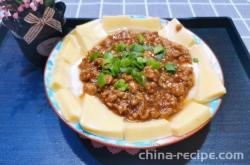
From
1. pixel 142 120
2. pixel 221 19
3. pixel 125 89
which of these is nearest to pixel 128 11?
pixel 221 19

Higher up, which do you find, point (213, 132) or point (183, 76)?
point (183, 76)

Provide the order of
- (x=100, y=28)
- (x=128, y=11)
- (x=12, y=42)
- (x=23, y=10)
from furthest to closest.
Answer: (x=128, y=11) → (x=12, y=42) → (x=100, y=28) → (x=23, y=10)

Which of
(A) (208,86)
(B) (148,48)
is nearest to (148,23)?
(B) (148,48)

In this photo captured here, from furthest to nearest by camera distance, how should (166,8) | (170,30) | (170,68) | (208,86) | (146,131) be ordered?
(166,8) < (170,30) < (170,68) < (208,86) < (146,131)

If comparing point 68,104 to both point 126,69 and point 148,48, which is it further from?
point 148,48

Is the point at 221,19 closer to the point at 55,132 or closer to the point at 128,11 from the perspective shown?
the point at 128,11

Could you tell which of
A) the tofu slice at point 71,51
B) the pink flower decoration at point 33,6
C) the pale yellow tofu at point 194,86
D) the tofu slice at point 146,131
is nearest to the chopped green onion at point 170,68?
the pale yellow tofu at point 194,86
